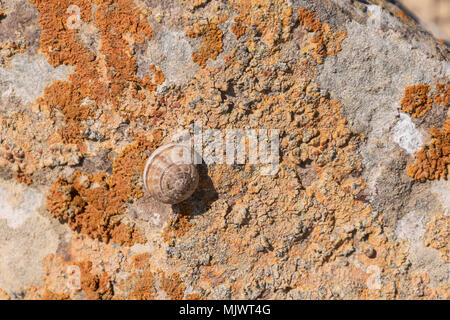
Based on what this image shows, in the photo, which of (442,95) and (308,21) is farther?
(442,95)

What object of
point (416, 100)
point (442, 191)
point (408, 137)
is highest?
point (416, 100)

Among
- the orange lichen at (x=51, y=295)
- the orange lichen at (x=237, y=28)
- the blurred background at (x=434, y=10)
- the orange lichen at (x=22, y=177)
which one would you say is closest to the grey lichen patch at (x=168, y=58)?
the orange lichen at (x=237, y=28)

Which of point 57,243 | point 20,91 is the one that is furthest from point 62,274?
point 20,91

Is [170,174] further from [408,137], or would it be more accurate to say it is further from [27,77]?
[408,137]

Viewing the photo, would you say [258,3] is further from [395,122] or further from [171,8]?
[395,122]

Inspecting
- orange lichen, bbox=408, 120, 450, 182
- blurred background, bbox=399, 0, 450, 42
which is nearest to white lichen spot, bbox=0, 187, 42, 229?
orange lichen, bbox=408, 120, 450, 182

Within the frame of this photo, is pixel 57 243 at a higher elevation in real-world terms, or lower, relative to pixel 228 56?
lower

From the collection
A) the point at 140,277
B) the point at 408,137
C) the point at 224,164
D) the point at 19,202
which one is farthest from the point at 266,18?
the point at 19,202
